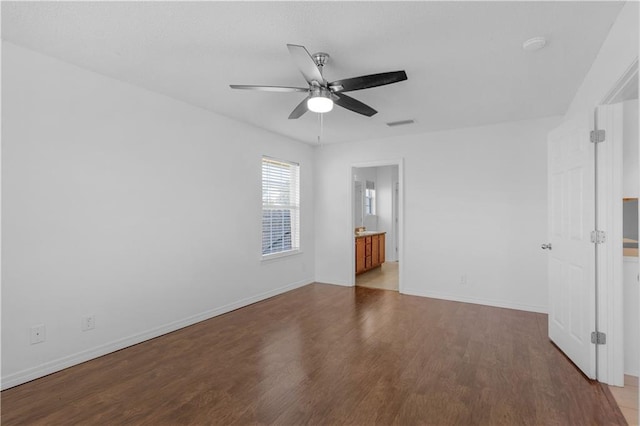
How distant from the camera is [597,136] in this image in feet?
8.04

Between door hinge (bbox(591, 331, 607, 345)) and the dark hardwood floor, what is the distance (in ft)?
1.04

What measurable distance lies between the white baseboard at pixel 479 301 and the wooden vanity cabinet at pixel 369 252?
5.04 feet

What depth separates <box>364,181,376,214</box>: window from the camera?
327 inches

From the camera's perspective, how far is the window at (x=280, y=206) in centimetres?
495

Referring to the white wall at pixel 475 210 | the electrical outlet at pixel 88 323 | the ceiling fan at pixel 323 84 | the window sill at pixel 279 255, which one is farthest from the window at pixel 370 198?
the electrical outlet at pixel 88 323

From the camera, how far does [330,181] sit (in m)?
5.82

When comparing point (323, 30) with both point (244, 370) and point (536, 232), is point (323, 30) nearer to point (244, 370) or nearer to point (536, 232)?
point (244, 370)

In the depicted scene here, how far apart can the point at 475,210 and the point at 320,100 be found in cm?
318

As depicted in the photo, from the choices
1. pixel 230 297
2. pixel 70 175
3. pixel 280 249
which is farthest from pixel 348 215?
pixel 70 175

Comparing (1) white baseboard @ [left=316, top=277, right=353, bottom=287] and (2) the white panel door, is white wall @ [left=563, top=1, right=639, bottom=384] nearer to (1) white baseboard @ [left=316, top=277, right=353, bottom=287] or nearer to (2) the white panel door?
(2) the white panel door

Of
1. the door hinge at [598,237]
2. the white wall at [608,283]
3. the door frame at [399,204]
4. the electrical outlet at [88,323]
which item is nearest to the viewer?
the white wall at [608,283]

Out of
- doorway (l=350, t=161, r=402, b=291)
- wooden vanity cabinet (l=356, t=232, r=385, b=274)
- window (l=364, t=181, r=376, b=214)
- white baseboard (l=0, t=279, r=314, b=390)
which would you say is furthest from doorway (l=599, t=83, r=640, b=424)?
window (l=364, t=181, r=376, b=214)

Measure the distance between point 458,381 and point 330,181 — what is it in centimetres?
396

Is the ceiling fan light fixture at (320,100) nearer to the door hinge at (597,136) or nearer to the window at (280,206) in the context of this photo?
the door hinge at (597,136)
